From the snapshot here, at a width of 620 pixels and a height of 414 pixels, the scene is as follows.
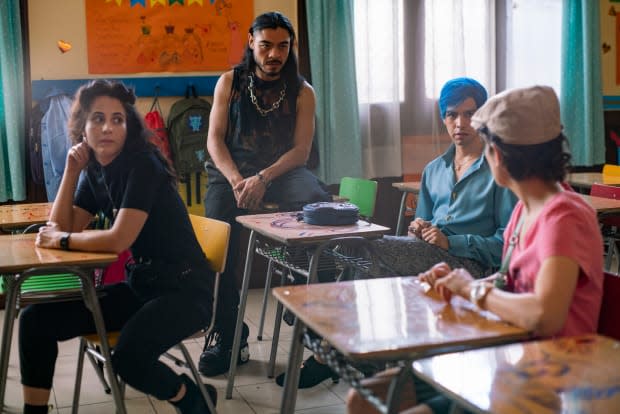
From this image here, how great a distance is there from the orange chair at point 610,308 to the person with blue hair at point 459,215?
911 mm

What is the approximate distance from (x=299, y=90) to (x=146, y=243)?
1.32 m

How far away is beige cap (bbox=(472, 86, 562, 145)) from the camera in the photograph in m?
1.55

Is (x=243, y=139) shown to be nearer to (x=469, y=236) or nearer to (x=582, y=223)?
(x=469, y=236)

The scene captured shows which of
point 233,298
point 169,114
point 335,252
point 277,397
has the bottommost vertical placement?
point 277,397

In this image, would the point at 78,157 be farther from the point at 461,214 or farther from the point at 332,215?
the point at 461,214

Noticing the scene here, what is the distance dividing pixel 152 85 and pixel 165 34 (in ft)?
1.00

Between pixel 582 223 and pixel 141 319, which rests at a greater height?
pixel 582 223

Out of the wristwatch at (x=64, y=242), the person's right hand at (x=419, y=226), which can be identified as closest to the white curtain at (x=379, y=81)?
the person's right hand at (x=419, y=226)

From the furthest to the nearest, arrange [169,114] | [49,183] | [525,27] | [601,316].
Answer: [525,27] < [169,114] < [49,183] < [601,316]

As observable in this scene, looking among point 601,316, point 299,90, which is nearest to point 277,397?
point 299,90

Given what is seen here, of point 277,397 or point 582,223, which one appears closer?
point 582,223

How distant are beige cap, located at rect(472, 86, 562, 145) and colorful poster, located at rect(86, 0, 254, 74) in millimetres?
3147

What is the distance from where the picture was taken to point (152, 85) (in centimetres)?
441

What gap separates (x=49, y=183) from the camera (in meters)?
4.12
